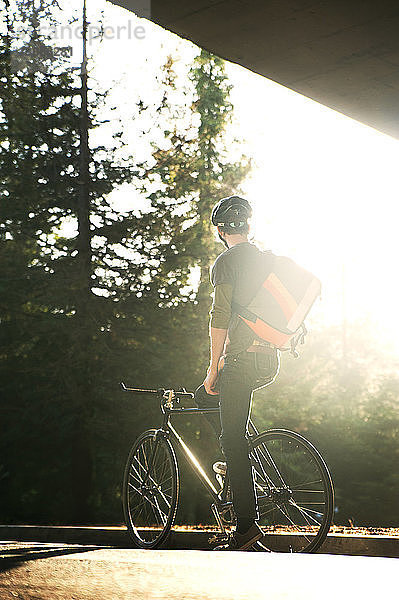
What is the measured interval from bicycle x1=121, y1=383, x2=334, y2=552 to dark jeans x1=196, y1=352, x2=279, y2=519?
16cm

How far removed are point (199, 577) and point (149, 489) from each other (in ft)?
8.64

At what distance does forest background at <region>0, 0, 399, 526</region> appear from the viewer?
63.5 ft

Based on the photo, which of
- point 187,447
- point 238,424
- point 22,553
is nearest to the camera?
point 22,553

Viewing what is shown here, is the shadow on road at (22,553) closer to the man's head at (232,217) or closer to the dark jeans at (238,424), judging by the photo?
the dark jeans at (238,424)

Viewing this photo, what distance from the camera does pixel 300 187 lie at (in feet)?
83.4

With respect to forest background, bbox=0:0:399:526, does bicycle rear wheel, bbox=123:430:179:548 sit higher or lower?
lower

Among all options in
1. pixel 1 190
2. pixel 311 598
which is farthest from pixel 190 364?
pixel 311 598

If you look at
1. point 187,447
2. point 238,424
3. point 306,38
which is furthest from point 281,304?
point 306,38

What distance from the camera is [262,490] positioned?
5277 mm

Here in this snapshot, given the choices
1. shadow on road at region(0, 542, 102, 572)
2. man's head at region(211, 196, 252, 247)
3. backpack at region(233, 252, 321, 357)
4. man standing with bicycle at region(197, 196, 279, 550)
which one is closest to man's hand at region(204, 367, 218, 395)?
man standing with bicycle at region(197, 196, 279, 550)

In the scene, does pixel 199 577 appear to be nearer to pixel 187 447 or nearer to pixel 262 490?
pixel 262 490

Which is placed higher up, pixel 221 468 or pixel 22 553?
pixel 221 468

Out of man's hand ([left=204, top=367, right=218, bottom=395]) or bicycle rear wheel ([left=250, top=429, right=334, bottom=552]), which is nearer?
bicycle rear wheel ([left=250, top=429, right=334, bottom=552])

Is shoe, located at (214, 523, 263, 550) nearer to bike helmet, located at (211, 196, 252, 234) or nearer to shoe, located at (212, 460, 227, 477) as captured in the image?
shoe, located at (212, 460, 227, 477)
